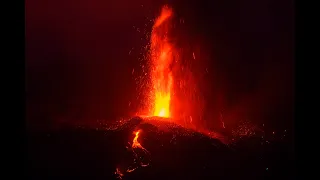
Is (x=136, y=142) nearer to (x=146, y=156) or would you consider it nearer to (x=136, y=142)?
(x=136, y=142)

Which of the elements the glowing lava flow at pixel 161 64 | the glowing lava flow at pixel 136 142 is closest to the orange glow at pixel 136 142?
the glowing lava flow at pixel 136 142

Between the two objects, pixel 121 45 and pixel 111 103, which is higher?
pixel 121 45

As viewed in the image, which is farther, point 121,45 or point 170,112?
point 170,112

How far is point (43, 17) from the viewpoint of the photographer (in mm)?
3230

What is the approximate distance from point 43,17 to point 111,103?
0.95 metres

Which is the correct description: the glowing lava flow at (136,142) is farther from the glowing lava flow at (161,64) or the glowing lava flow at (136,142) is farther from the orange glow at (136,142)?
the glowing lava flow at (161,64)

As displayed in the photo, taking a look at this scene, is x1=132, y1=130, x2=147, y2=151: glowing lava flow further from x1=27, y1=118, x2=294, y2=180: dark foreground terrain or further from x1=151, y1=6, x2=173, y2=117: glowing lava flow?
x1=151, y1=6, x2=173, y2=117: glowing lava flow

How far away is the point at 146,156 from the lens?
3.05 meters

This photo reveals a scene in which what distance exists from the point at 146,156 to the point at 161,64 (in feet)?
3.94

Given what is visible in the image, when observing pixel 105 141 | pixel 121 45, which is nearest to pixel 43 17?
pixel 121 45

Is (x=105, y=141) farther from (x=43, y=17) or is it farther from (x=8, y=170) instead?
(x=43, y=17)

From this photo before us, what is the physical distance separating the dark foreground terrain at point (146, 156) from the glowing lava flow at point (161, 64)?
715mm

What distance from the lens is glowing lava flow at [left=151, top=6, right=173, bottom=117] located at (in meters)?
3.78

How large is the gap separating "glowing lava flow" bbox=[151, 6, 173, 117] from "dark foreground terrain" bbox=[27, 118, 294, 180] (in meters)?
0.72
